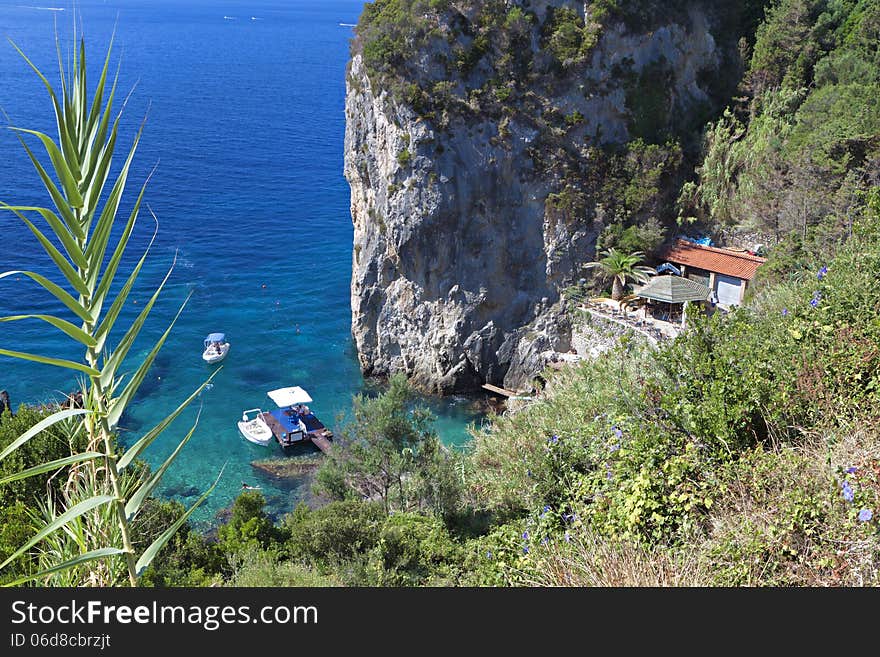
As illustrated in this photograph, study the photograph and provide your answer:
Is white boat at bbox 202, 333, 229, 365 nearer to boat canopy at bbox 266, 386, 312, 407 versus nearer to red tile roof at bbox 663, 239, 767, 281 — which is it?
boat canopy at bbox 266, 386, 312, 407

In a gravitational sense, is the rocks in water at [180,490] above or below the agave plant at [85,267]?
below

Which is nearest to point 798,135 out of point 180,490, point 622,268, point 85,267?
point 622,268

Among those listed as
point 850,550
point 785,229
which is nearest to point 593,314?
point 785,229

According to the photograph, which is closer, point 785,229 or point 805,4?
point 785,229

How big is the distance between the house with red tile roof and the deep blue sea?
425 inches

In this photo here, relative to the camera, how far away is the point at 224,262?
143ft

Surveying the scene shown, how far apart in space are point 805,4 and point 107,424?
36.8 m

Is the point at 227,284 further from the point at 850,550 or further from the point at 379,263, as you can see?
the point at 850,550

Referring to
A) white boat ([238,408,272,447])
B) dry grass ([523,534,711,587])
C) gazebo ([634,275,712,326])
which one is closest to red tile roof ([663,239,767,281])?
gazebo ([634,275,712,326])

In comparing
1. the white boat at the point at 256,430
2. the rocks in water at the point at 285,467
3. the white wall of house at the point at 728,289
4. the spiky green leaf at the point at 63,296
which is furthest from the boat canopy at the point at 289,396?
the spiky green leaf at the point at 63,296

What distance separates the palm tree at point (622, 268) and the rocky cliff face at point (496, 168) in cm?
177

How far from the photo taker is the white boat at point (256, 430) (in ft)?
91.6

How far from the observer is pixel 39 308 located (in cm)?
3694

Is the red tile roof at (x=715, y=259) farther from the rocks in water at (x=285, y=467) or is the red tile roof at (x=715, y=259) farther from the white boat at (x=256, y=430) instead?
the white boat at (x=256, y=430)
